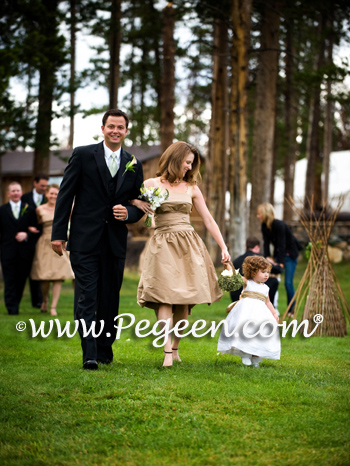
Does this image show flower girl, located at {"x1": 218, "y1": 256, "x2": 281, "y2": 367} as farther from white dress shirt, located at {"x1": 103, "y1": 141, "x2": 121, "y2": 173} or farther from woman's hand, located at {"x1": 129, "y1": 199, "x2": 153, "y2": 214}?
white dress shirt, located at {"x1": 103, "y1": 141, "x2": 121, "y2": 173}

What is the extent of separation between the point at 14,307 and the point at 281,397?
23.8ft

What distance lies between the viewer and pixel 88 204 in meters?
6.09

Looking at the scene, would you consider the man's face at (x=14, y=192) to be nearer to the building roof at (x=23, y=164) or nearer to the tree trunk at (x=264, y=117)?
the tree trunk at (x=264, y=117)

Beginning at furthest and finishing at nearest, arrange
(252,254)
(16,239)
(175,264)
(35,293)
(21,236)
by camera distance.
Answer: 1. (35,293)
2. (16,239)
3. (21,236)
4. (252,254)
5. (175,264)

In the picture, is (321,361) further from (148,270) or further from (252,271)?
(148,270)

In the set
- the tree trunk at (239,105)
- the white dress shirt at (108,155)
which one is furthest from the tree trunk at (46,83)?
the white dress shirt at (108,155)

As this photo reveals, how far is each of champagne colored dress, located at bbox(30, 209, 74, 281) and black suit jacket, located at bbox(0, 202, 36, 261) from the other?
12.0 inches

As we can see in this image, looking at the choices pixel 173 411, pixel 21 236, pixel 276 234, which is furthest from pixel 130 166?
pixel 21 236

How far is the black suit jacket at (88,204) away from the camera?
6031mm

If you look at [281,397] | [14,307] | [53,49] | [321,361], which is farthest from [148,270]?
[53,49]

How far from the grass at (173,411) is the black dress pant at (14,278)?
14.4ft

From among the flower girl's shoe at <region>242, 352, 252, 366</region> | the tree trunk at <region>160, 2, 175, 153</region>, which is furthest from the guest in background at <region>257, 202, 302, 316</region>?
the tree trunk at <region>160, 2, 175, 153</region>

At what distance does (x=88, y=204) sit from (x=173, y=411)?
2.25m

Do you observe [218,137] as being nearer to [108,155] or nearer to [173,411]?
[108,155]
